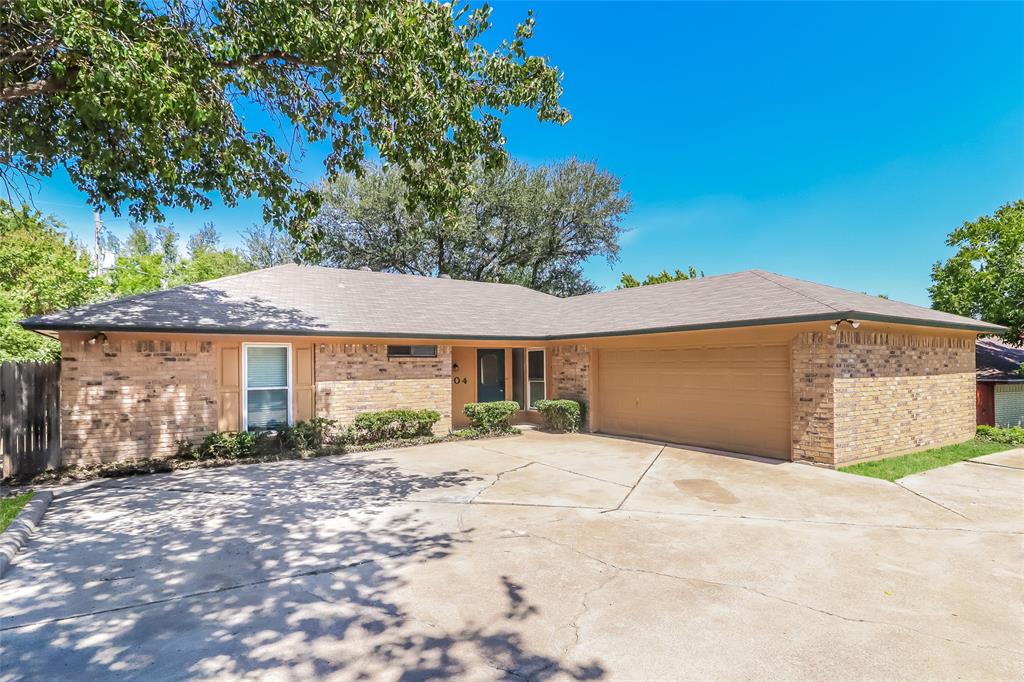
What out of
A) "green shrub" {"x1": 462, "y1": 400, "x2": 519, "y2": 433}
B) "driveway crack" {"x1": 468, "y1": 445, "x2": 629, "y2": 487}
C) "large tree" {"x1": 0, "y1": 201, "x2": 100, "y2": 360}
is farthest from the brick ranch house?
"large tree" {"x1": 0, "y1": 201, "x2": 100, "y2": 360}

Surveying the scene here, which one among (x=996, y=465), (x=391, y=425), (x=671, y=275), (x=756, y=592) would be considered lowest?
(x=996, y=465)

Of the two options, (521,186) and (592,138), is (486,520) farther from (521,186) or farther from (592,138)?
(521,186)

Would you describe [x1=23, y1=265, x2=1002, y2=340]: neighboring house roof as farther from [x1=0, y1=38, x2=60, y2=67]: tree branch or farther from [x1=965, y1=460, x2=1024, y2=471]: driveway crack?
[x1=0, y1=38, x2=60, y2=67]: tree branch

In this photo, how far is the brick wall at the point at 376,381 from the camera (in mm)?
11266

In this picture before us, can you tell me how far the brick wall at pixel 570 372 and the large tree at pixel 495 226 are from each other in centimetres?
1395

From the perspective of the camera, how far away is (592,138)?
23.5 metres

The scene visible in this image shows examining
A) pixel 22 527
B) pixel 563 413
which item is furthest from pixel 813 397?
pixel 22 527

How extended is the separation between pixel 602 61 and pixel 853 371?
10.9m

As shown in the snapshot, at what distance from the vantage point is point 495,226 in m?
28.3

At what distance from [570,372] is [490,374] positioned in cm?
248

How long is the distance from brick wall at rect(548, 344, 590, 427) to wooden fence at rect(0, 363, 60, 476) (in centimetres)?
1090

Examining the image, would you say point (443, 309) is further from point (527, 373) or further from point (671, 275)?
point (671, 275)

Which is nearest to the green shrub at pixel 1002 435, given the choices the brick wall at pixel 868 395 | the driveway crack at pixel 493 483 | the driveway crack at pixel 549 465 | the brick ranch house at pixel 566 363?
the brick ranch house at pixel 566 363

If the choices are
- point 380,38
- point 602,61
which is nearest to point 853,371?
point 380,38
